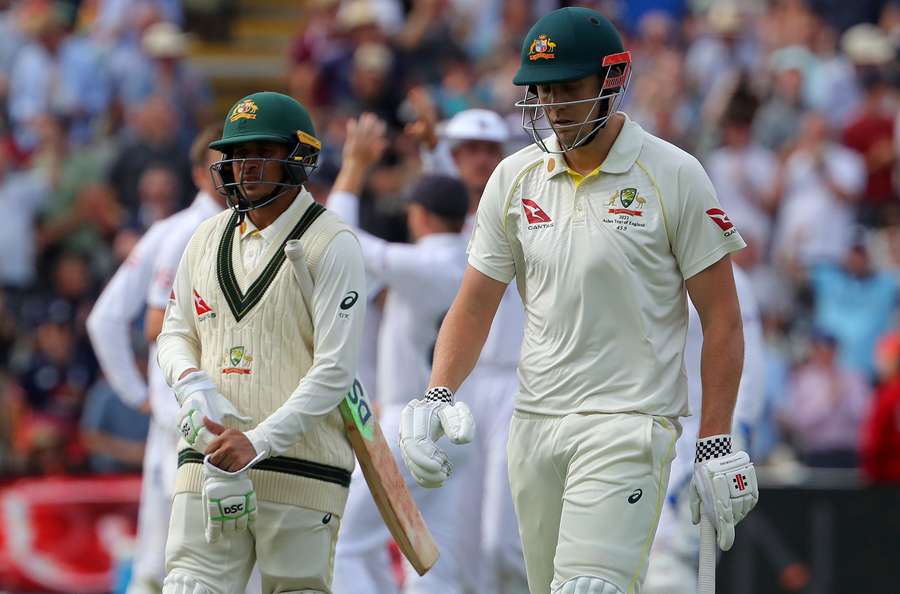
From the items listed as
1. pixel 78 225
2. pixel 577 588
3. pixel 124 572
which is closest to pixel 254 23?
pixel 78 225

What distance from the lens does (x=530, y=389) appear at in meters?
5.98

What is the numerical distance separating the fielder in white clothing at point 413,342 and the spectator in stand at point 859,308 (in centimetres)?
625

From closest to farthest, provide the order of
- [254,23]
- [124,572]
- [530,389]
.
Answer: [530,389] → [124,572] → [254,23]

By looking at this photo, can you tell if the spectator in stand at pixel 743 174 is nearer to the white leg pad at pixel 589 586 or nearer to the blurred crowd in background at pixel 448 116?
the blurred crowd in background at pixel 448 116

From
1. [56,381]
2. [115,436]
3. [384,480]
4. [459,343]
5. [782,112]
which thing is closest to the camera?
[459,343]

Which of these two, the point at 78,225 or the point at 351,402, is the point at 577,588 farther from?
the point at 78,225

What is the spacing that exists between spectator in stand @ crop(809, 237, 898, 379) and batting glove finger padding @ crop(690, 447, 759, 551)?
8.48m

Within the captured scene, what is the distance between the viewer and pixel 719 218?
19.0ft

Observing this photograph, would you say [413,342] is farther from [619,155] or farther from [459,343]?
[619,155]

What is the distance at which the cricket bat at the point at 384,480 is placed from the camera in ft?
21.0

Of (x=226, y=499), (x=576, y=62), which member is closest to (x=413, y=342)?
(x=226, y=499)

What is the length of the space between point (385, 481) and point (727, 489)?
141 centimetres

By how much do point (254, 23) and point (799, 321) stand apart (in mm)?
8376

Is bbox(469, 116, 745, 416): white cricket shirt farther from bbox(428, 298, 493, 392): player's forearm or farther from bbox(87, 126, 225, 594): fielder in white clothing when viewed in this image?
bbox(87, 126, 225, 594): fielder in white clothing
